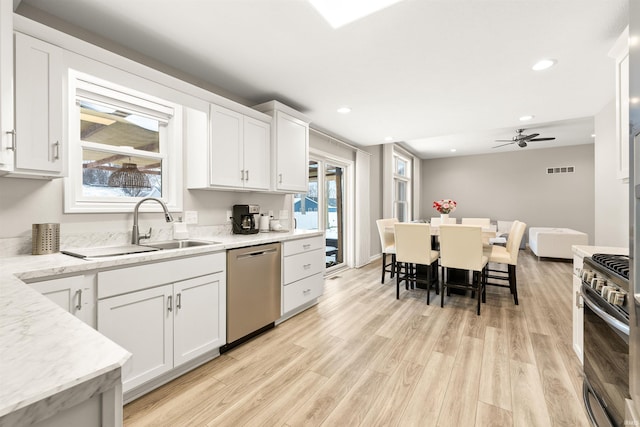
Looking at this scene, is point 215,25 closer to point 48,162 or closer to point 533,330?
point 48,162

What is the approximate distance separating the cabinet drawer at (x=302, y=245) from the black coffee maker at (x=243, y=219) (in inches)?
17.4

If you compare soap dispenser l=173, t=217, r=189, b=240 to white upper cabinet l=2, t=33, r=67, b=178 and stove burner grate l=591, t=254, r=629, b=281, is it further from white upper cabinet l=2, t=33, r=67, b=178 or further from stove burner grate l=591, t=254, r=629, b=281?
stove burner grate l=591, t=254, r=629, b=281

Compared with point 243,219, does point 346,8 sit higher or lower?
higher

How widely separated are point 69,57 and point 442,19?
2340 mm

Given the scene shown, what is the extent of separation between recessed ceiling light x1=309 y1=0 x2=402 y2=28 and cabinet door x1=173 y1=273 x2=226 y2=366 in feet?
6.45

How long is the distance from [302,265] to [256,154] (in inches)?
49.6

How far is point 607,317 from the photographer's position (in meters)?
1.26

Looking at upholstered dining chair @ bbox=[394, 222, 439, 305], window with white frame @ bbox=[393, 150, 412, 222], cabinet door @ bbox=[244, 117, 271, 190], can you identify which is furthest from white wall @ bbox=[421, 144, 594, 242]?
cabinet door @ bbox=[244, 117, 271, 190]

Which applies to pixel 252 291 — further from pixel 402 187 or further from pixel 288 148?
pixel 402 187

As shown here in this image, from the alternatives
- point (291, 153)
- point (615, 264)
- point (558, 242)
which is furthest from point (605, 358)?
point (558, 242)

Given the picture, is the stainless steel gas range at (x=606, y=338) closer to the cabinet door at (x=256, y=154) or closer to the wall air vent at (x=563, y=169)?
the cabinet door at (x=256, y=154)

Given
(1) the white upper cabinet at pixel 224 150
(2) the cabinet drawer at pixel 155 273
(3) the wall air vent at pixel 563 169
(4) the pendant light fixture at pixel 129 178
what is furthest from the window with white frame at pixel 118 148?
(3) the wall air vent at pixel 563 169

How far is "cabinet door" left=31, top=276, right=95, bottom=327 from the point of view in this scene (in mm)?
1334

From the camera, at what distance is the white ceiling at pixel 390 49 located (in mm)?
1796
